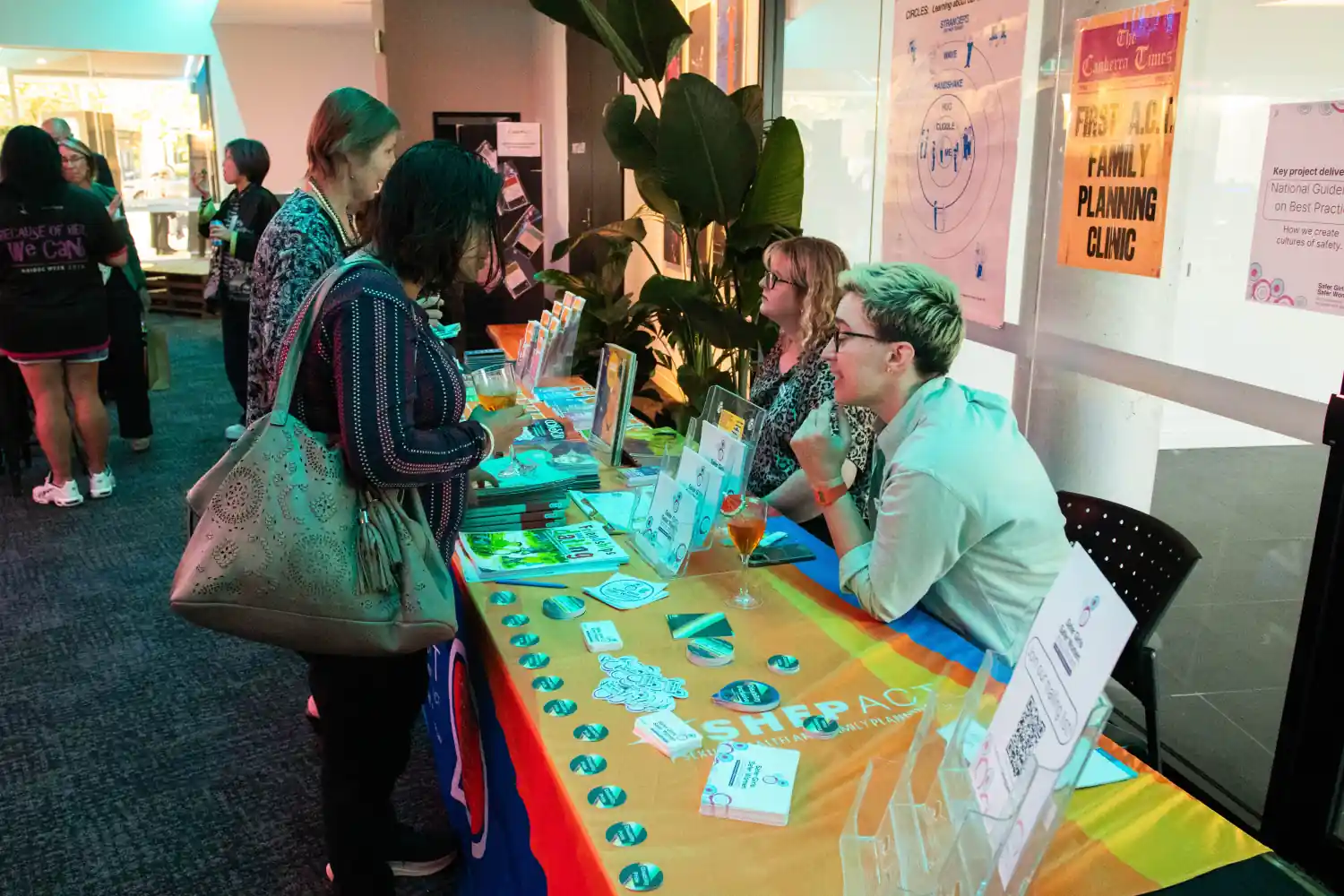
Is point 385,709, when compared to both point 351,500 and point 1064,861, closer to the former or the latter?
point 351,500

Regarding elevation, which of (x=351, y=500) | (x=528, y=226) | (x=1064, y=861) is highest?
(x=528, y=226)

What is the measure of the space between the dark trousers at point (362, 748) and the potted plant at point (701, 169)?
5.47ft

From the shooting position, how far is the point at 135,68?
10898 millimetres

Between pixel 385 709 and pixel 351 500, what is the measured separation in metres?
0.39

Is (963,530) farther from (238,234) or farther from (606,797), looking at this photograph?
(238,234)

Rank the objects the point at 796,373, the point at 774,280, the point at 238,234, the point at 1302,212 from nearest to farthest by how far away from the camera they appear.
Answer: the point at 1302,212, the point at 796,373, the point at 774,280, the point at 238,234

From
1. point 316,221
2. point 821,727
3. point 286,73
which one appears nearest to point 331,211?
point 316,221

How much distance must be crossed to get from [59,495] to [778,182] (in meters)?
3.54

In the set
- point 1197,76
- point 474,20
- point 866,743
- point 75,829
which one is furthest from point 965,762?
point 474,20

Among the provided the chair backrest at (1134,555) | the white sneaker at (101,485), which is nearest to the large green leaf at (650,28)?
the chair backrest at (1134,555)

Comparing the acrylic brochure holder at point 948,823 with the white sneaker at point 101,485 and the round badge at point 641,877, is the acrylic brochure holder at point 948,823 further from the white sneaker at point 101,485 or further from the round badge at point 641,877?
the white sneaker at point 101,485

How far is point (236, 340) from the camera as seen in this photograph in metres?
5.24

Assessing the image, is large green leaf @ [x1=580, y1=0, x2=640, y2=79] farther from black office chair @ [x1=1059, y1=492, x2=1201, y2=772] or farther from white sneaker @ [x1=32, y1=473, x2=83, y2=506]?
white sneaker @ [x1=32, y1=473, x2=83, y2=506]

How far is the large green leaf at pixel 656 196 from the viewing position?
331 centimetres
